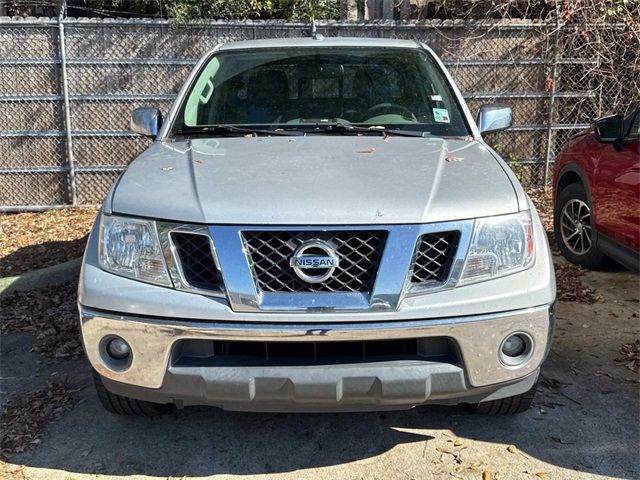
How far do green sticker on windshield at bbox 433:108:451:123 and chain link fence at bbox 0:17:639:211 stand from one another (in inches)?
175

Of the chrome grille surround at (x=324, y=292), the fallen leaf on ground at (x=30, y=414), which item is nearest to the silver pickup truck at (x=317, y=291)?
the chrome grille surround at (x=324, y=292)

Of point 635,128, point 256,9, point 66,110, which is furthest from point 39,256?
point 635,128

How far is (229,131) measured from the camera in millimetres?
3846

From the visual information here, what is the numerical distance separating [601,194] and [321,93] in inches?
95.6

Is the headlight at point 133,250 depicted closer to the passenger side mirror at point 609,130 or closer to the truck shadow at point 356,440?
the truck shadow at point 356,440

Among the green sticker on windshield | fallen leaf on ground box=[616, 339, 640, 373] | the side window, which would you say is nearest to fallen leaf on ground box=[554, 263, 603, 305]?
fallen leaf on ground box=[616, 339, 640, 373]

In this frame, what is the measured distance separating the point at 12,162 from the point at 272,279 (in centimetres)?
672

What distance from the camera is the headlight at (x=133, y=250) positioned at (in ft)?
8.76

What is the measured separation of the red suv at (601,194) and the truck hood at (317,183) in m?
1.67

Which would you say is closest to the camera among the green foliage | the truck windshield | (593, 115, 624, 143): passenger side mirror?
the truck windshield

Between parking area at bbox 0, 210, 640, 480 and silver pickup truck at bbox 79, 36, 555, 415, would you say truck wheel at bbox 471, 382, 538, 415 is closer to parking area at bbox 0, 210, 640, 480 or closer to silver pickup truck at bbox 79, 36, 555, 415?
parking area at bbox 0, 210, 640, 480

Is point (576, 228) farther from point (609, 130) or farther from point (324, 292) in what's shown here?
point (324, 292)

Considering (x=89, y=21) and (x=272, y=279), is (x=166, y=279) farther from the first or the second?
(x=89, y=21)

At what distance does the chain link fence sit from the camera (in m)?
7.89
